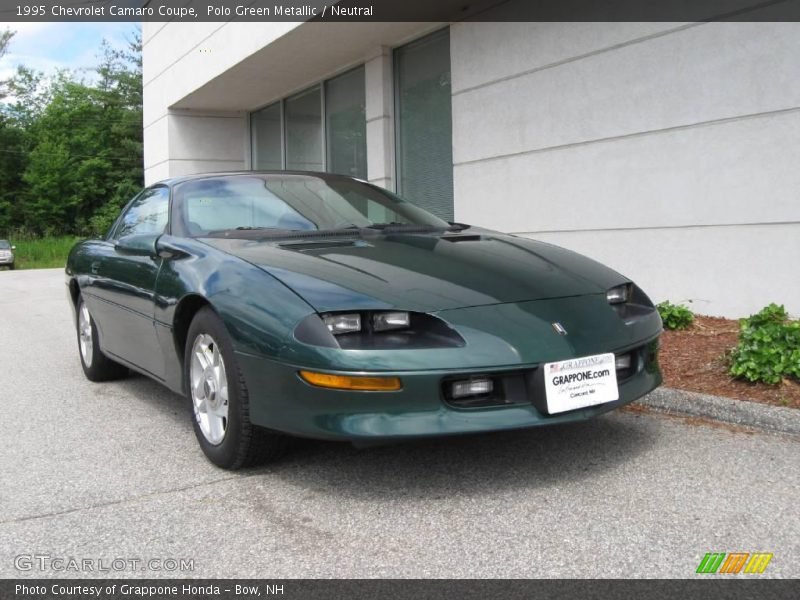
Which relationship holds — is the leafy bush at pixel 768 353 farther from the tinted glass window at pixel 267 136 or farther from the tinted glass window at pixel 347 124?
the tinted glass window at pixel 267 136

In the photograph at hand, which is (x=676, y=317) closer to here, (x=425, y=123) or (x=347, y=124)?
(x=425, y=123)

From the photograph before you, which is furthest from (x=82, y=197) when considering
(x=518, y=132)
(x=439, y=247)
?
(x=439, y=247)

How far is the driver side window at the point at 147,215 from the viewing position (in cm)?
433

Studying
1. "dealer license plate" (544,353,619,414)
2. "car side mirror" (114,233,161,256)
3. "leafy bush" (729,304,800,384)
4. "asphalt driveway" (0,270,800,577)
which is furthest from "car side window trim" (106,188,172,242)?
"leafy bush" (729,304,800,384)

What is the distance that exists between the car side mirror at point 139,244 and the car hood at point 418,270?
53 centimetres

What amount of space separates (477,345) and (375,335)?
380mm

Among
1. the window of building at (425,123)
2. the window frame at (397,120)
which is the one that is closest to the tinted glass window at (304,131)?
the window frame at (397,120)

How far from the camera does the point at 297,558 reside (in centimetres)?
244

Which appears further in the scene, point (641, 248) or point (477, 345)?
point (641, 248)

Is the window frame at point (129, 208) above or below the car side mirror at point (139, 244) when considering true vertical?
above

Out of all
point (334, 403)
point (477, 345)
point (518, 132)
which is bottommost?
point (334, 403)

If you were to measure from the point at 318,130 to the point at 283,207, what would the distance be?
8982 millimetres
